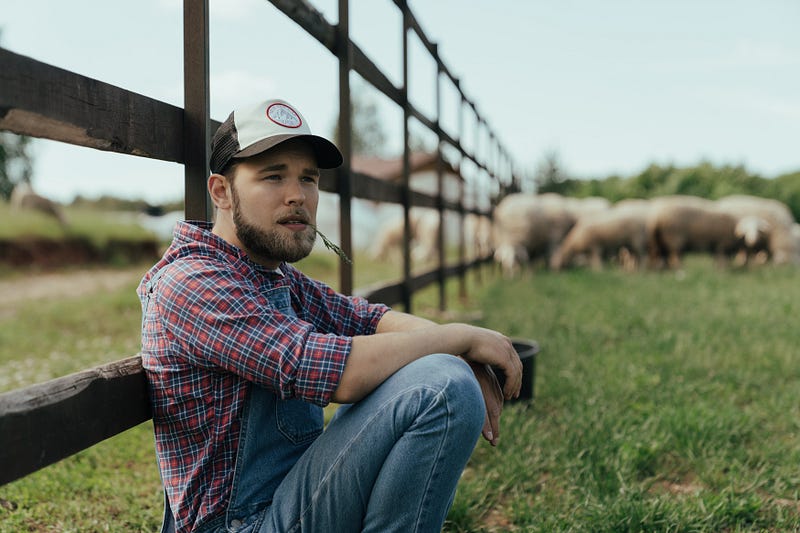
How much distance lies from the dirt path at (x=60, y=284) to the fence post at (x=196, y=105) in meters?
6.73

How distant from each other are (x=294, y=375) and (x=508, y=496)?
122cm

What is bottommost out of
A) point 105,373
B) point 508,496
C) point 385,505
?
point 508,496

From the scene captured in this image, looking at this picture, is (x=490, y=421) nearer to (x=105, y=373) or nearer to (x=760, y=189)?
(x=105, y=373)

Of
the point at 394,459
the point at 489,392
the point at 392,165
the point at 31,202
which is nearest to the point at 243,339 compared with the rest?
the point at 394,459

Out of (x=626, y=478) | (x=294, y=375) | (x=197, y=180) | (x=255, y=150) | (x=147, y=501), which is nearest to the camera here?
(x=294, y=375)

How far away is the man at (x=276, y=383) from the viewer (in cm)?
141

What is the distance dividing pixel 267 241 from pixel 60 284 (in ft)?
33.2

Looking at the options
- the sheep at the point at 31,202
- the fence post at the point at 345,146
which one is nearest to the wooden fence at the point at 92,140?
the fence post at the point at 345,146

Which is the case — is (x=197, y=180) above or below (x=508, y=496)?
above

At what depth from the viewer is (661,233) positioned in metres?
12.7

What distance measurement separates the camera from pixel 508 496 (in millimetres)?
2350

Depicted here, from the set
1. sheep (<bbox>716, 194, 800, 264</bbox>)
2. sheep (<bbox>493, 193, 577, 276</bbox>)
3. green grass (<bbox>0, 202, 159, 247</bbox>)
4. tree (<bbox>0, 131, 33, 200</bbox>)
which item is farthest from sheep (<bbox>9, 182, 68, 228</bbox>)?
sheep (<bbox>716, 194, 800, 264</bbox>)

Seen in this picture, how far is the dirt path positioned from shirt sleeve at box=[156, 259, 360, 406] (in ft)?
23.1

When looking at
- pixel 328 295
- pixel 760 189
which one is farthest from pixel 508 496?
pixel 760 189
